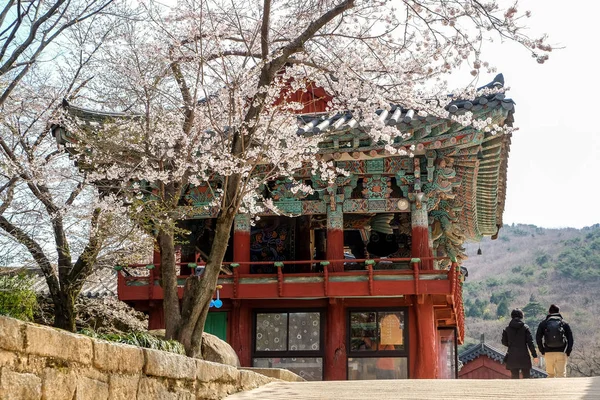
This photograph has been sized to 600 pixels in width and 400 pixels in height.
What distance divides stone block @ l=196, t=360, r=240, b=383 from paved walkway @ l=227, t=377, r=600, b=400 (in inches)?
8.6

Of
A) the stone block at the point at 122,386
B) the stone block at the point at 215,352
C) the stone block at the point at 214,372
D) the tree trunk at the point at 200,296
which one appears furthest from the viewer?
the stone block at the point at 215,352

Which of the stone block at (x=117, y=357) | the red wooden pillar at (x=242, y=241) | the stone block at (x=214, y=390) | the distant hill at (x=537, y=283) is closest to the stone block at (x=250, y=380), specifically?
the stone block at (x=214, y=390)

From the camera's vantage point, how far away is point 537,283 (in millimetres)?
81438

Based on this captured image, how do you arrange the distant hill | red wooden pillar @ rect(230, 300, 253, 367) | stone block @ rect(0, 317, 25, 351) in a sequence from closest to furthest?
1. stone block @ rect(0, 317, 25, 351)
2. red wooden pillar @ rect(230, 300, 253, 367)
3. the distant hill

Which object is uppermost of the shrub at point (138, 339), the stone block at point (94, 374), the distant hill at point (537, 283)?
the distant hill at point (537, 283)

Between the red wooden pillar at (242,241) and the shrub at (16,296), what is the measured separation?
16.7ft

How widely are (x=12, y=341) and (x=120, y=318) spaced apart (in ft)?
50.1

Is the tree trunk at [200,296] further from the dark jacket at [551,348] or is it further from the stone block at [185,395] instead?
the dark jacket at [551,348]

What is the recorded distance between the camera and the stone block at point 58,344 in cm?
558

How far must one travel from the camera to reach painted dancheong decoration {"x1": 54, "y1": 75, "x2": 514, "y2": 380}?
17938 mm

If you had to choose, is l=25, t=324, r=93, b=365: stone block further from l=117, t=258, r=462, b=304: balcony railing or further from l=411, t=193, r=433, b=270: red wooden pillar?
l=411, t=193, r=433, b=270: red wooden pillar

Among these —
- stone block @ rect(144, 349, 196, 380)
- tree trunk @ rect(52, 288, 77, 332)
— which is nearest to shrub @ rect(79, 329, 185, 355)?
stone block @ rect(144, 349, 196, 380)

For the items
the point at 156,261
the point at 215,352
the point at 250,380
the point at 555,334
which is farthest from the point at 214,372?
the point at 156,261

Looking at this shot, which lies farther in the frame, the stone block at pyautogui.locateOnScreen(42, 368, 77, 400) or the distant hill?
the distant hill
